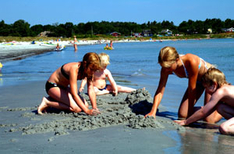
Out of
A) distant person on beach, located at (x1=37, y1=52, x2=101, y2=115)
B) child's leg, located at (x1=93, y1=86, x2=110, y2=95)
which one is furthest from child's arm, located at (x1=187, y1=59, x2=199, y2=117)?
child's leg, located at (x1=93, y1=86, x2=110, y2=95)

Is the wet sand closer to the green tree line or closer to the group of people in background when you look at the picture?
the group of people in background

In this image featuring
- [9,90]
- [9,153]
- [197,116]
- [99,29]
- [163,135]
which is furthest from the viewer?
[99,29]

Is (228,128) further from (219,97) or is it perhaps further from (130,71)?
(130,71)

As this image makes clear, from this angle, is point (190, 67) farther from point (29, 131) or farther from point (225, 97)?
point (29, 131)

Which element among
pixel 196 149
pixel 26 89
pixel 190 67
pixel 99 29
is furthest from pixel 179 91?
pixel 99 29

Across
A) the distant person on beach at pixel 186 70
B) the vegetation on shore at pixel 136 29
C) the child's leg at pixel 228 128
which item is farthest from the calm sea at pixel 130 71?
the vegetation on shore at pixel 136 29

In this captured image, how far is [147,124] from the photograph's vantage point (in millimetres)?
4070

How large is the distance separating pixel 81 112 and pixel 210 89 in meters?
2.20

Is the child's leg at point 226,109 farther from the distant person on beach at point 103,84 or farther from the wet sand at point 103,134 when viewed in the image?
the distant person on beach at point 103,84

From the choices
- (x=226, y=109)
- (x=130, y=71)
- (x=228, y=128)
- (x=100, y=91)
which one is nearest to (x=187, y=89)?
(x=226, y=109)

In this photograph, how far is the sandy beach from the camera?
3240 millimetres

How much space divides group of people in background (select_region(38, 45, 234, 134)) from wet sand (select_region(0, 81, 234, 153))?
0.20 m

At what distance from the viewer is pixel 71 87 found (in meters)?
4.65

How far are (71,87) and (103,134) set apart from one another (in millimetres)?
1186
